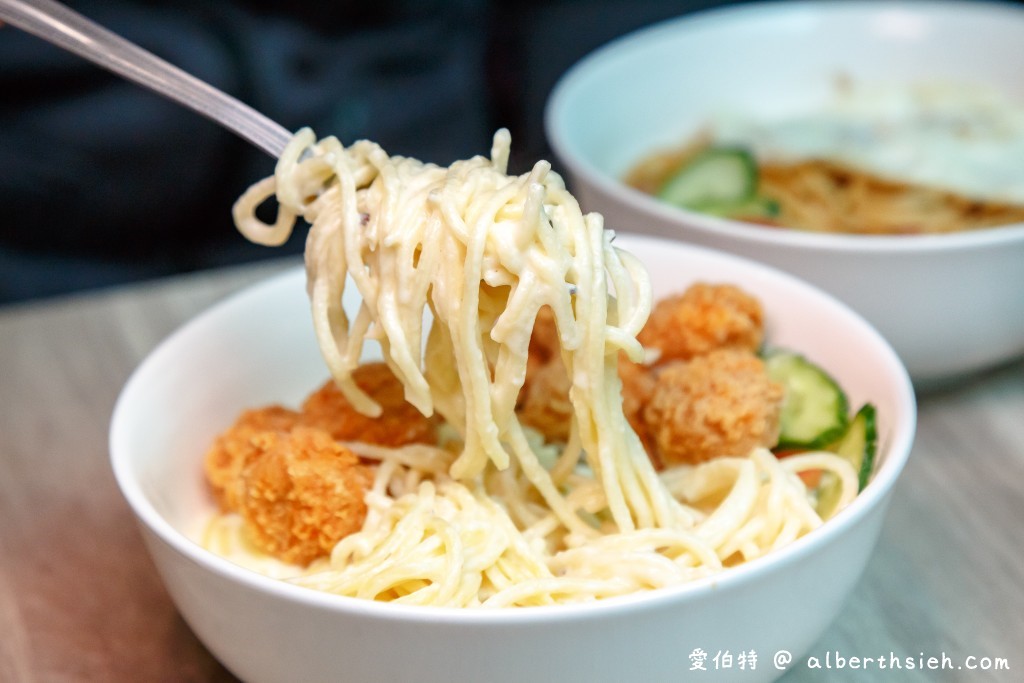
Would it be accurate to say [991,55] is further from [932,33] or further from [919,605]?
[919,605]

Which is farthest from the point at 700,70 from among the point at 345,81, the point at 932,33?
the point at 345,81

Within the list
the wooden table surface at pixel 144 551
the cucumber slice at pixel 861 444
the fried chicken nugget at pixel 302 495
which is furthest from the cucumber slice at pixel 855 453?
the fried chicken nugget at pixel 302 495

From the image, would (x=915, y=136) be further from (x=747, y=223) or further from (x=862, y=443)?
(x=862, y=443)

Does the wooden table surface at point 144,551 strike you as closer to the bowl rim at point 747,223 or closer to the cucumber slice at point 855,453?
the cucumber slice at point 855,453

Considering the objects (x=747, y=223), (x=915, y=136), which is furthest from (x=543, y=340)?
(x=915, y=136)

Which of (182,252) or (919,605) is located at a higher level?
(919,605)

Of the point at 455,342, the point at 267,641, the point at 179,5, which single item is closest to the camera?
the point at 267,641
